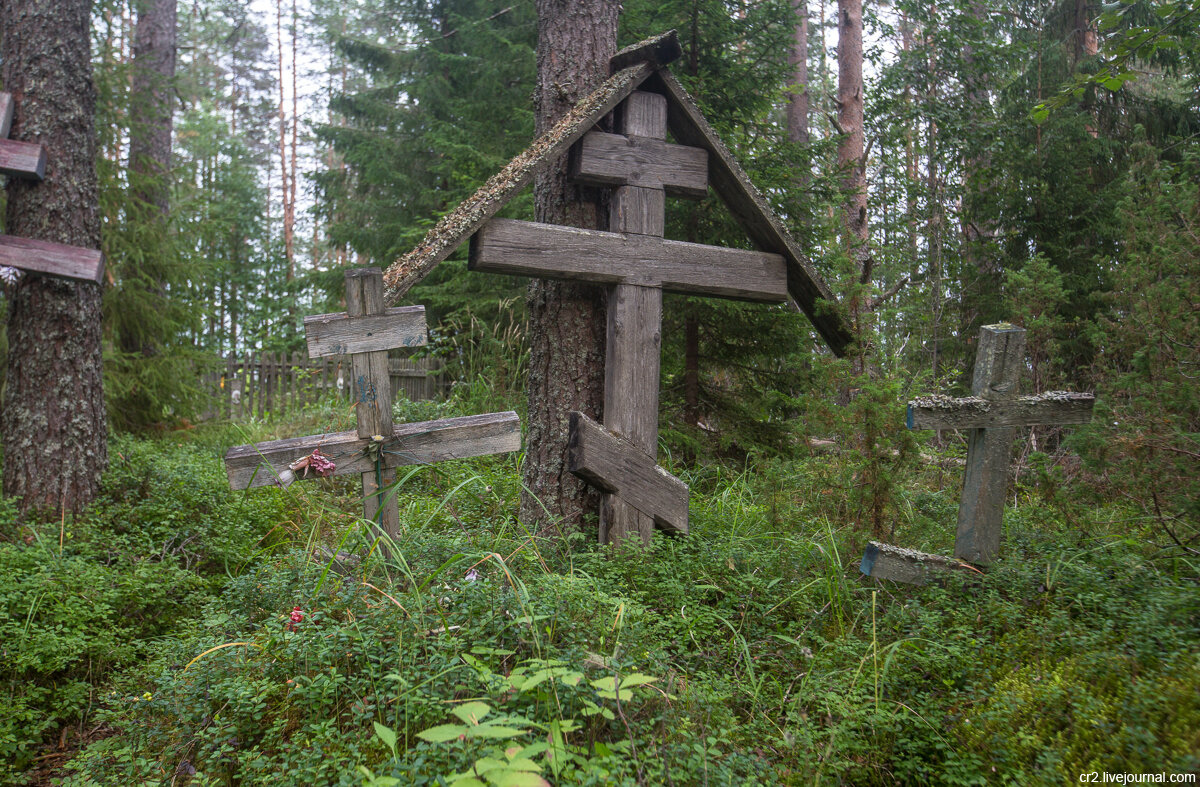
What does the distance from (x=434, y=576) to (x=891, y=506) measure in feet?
8.42

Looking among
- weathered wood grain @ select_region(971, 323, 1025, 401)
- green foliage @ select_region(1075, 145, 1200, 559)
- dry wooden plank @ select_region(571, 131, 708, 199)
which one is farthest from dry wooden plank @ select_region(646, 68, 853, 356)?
green foliage @ select_region(1075, 145, 1200, 559)

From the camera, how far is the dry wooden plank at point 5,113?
5508 millimetres

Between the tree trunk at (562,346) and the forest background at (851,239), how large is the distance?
1350 millimetres

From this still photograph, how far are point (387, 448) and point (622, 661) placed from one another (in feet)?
6.48

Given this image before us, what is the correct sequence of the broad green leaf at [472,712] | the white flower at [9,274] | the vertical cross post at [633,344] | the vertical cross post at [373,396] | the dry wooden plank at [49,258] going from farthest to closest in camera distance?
the dry wooden plank at [49,258]
the white flower at [9,274]
the vertical cross post at [633,344]
the vertical cross post at [373,396]
the broad green leaf at [472,712]

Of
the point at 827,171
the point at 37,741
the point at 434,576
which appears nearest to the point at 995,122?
the point at 827,171

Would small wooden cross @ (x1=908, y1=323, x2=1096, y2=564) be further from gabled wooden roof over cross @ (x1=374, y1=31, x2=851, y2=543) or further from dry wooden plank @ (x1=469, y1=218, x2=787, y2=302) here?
dry wooden plank @ (x1=469, y1=218, x2=787, y2=302)

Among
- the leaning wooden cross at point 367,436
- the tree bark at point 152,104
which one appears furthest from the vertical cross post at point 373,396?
the tree bark at point 152,104

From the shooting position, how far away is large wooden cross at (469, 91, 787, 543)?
3861mm

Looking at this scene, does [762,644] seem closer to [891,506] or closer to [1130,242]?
[891,506]

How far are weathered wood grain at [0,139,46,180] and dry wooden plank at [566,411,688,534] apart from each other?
4782 millimetres

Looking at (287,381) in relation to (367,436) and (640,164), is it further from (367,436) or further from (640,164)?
(640,164)

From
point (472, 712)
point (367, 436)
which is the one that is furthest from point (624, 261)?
point (472, 712)

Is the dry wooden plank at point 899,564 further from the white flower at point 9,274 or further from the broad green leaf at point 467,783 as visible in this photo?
the white flower at point 9,274
